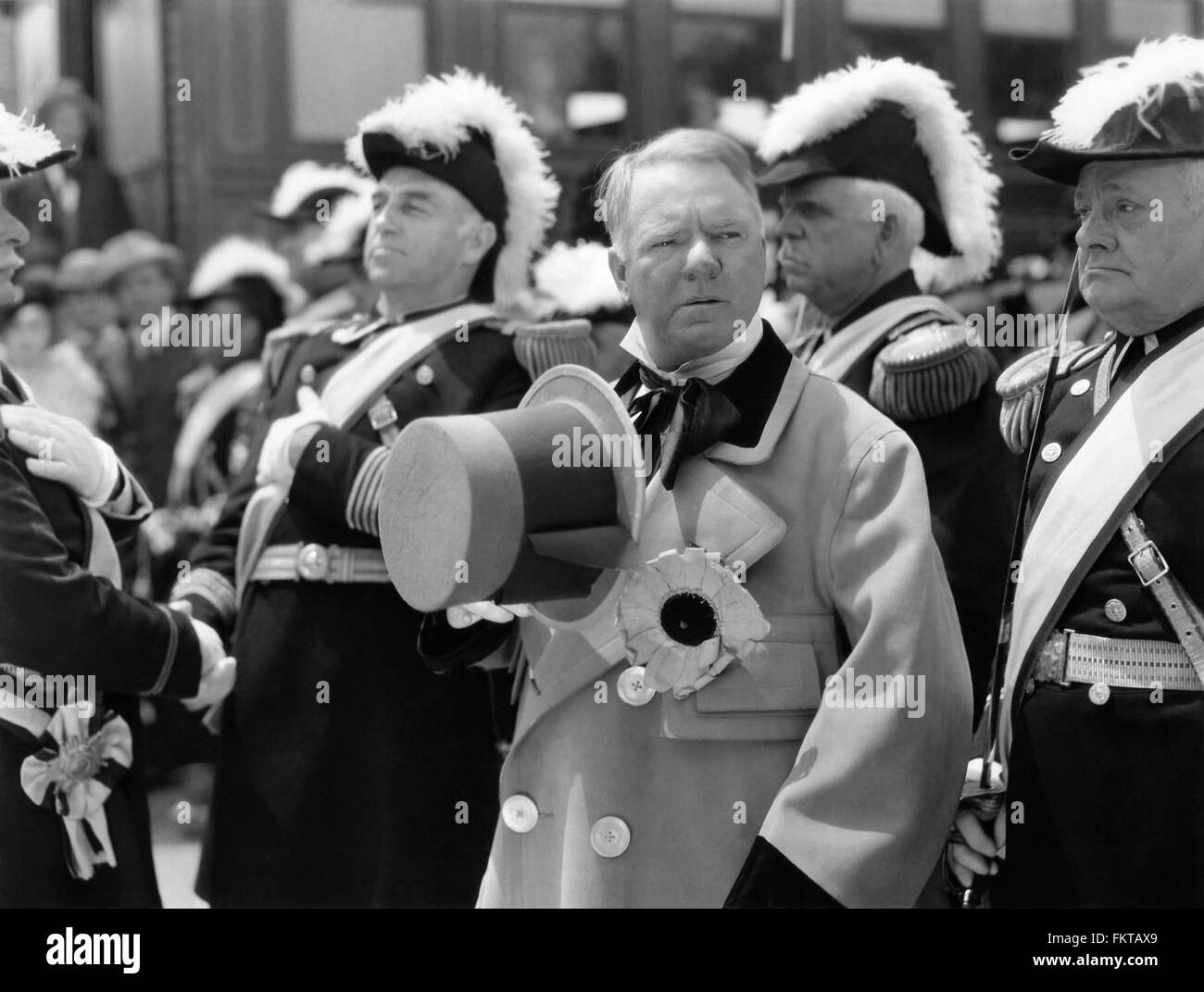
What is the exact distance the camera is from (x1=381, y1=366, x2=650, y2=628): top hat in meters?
2.63

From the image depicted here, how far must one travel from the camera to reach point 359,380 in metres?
3.97

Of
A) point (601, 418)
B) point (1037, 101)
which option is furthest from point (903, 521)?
point (1037, 101)

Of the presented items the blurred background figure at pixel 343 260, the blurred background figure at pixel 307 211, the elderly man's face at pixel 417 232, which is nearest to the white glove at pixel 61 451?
the elderly man's face at pixel 417 232

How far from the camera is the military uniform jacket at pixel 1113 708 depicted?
2836mm

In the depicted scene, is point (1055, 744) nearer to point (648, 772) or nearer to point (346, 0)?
point (648, 772)

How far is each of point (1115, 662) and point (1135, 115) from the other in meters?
0.91

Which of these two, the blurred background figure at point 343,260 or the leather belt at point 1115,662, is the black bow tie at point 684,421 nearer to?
the leather belt at point 1115,662

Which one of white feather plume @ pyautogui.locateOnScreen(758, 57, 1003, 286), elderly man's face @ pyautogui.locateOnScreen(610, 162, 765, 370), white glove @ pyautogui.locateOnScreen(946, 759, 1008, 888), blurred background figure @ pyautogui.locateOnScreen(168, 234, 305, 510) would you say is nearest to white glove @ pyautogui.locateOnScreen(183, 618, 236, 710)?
elderly man's face @ pyautogui.locateOnScreen(610, 162, 765, 370)

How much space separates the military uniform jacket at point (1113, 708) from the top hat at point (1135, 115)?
0.29 meters

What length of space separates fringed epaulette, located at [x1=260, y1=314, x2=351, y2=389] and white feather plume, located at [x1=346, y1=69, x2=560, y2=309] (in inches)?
15.2

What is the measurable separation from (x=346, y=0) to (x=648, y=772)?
462cm

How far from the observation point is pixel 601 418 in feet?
8.82

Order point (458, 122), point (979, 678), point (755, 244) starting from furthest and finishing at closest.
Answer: point (458, 122) < point (979, 678) < point (755, 244)

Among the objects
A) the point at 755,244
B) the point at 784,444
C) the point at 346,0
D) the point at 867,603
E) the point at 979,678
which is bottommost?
the point at 979,678
